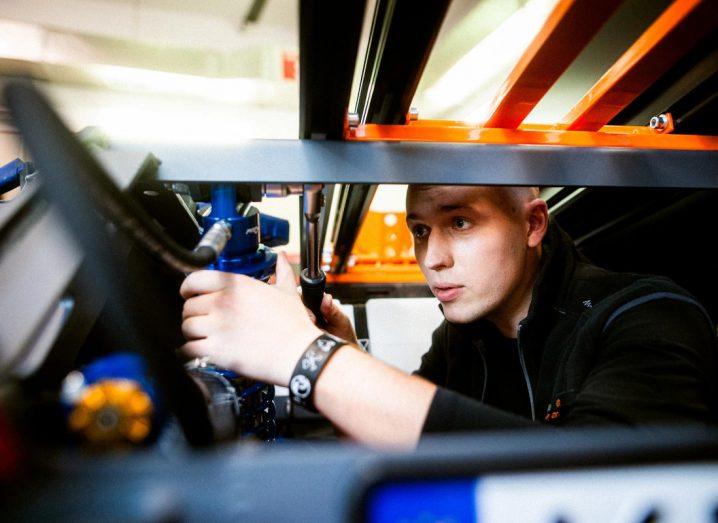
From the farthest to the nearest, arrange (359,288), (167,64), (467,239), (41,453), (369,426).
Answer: (167,64), (359,288), (467,239), (369,426), (41,453)

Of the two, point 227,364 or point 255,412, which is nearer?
point 227,364

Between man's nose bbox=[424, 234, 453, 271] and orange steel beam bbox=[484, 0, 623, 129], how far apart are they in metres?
0.39

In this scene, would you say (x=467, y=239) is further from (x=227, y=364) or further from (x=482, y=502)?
(x=482, y=502)

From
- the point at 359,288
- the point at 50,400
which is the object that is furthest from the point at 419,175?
the point at 359,288

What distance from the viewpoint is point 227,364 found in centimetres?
54

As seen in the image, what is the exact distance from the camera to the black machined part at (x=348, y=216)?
1.08m

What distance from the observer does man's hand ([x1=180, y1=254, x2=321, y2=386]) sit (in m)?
0.54

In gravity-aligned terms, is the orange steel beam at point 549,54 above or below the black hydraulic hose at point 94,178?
above

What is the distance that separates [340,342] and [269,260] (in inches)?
9.3

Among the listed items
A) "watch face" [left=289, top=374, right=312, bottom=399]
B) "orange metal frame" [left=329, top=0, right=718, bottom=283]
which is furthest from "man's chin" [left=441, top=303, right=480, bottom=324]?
"watch face" [left=289, top=374, right=312, bottom=399]

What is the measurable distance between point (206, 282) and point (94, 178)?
0.29m

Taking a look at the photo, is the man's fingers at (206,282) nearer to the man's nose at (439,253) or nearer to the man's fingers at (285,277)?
the man's fingers at (285,277)

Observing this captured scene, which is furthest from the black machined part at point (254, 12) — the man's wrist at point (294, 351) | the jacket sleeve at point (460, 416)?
the jacket sleeve at point (460, 416)

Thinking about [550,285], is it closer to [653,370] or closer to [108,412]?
[653,370]
